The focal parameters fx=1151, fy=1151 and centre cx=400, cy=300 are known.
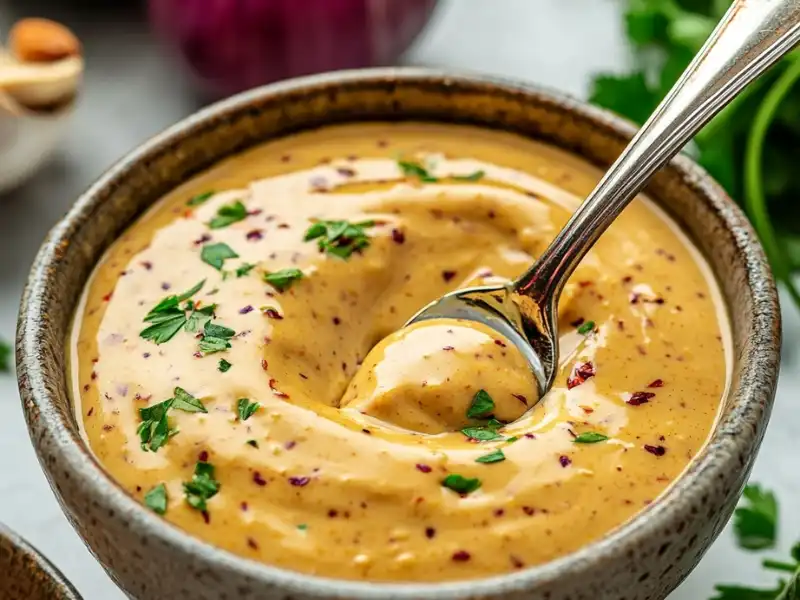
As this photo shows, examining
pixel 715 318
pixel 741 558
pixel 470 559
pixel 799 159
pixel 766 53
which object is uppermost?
pixel 799 159

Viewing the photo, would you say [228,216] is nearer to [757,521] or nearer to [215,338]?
[215,338]

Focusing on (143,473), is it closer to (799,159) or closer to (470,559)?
(470,559)

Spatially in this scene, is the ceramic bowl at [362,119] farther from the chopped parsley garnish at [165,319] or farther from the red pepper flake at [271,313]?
the red pepper flake at [271,313]

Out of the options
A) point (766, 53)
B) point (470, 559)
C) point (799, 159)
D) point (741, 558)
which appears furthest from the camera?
point (799, 159)

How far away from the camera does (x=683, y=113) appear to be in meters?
1.74

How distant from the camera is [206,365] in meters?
1.61

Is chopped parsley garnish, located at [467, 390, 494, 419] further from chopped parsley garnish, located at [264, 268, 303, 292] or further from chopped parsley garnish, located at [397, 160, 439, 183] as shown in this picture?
chopped parsley garnish, located at [397, 160, 439, 183]

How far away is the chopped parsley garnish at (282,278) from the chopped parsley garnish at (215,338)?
0.38 feet

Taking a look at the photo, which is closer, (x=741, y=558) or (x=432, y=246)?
(x=432, y=246)

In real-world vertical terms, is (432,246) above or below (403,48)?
below

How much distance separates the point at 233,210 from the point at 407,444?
58 centimetres

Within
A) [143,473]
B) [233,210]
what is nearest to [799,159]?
[233,210]

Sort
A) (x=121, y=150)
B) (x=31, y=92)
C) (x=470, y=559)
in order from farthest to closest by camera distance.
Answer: (x=121, y=150), (x=31, y=92), (x=470, y=559)

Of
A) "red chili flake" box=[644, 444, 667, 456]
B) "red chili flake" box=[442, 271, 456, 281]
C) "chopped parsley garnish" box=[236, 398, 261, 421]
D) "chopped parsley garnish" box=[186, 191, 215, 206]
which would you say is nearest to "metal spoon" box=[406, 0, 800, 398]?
"red chili flake" box=[442, 271, 456, 281]
